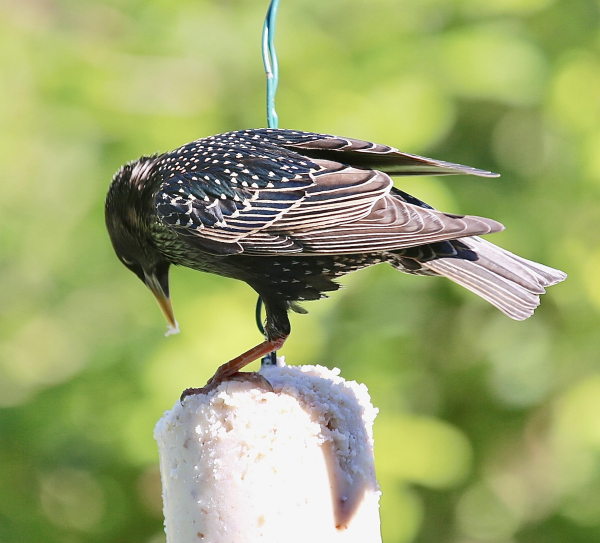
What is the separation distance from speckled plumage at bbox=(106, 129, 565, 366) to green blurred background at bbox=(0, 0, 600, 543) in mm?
857

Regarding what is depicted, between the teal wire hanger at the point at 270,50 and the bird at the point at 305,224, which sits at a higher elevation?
the teal wire hanger at the point at 270,50

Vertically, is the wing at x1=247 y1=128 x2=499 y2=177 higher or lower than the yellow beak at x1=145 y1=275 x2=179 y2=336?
higher

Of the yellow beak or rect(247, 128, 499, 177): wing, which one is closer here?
rect(247, 128, 499, 177): wing

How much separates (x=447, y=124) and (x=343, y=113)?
559 millimetres

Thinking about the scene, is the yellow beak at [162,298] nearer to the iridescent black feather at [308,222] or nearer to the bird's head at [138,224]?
the bird's head at [138,224]

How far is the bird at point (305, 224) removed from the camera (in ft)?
6.91

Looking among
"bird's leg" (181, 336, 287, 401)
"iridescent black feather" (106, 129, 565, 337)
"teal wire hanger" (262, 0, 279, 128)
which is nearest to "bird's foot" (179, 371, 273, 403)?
"bird's leg" (181, 336, 287, 401)

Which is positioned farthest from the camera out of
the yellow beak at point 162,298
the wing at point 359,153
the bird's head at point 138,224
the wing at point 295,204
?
the yellow beak at point 162,298

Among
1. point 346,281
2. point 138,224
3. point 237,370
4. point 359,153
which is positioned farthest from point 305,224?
point 346,281

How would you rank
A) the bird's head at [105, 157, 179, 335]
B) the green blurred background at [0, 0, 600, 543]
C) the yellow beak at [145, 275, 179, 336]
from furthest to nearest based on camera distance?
the green blurred background at [0, 0, 600, 543] → the yellow beak at [145, 275, 179, 336] → the bird's head at [105, 157, 179, 335]

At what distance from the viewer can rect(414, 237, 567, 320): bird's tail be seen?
87.9 inches

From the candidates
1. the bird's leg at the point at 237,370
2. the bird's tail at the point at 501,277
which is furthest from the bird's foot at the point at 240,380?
the bird's tail at the point at 501,277

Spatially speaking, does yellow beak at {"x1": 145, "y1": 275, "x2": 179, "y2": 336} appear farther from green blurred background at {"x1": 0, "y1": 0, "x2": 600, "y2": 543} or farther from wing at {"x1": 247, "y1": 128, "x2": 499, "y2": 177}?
wing at {"x1": 247, "y1": 128, "x2": 499, "y2": 177}

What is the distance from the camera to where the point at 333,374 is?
216cm
